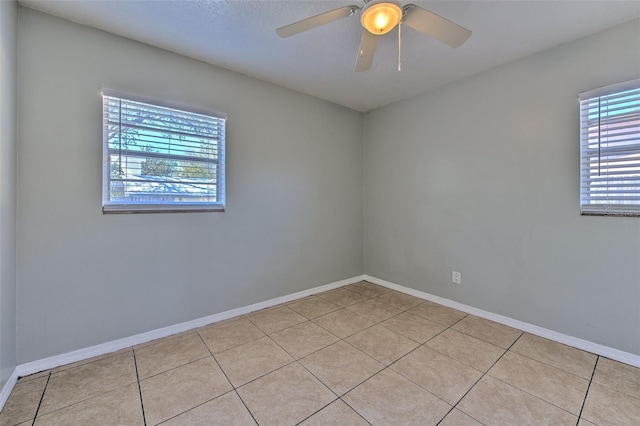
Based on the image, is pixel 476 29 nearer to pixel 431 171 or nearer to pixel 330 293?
pixel 431 171

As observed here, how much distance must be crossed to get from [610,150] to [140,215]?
12.0 ft

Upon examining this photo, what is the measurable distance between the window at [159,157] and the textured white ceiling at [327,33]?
510 millimetres

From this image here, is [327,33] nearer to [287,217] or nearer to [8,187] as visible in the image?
[287,217]

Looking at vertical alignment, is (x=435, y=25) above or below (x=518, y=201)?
above

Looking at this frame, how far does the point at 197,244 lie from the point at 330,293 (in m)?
1.72

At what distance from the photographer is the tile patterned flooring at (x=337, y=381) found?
148 centimetres

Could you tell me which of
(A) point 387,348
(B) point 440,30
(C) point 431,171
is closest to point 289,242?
(A) point 387,348

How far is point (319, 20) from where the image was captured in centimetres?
151

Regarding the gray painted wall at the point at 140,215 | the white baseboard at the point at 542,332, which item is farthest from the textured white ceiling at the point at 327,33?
the white baseboard at the point at 542,332

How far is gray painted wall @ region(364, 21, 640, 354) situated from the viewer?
2029 mm

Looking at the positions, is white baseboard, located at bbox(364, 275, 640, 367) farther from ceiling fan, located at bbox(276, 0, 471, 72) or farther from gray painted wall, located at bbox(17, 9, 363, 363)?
ceiling fan, located at bbox(276, 0, 471, 72)

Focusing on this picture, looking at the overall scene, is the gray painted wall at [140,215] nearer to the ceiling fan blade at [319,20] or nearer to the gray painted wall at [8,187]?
the gray painted wall at [8,187]

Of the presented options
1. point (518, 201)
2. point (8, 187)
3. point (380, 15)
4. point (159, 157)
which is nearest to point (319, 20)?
point (380, 15)

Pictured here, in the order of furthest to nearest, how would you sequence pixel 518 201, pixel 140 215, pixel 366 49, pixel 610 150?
pixel 518 201, pixel 140 215, pixel 610 150, pixel 366 49
